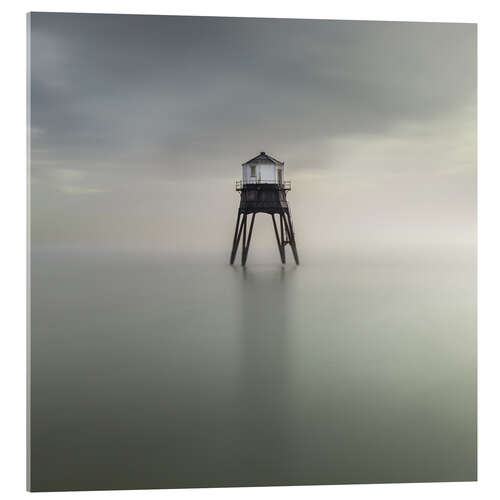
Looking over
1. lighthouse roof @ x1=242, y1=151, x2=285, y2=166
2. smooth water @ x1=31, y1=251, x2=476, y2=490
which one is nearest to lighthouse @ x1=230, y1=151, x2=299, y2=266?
lighthouse roof @ x1=242, y1=151, x2=285, y2=166

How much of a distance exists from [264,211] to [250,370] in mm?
1649

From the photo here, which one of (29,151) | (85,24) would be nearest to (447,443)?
(29,151)

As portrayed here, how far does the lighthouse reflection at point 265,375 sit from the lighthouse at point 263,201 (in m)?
0.30

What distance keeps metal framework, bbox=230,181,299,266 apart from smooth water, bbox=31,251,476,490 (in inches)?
9.6

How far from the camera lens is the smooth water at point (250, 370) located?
17.0 ft

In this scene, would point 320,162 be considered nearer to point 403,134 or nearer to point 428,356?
point 403,134

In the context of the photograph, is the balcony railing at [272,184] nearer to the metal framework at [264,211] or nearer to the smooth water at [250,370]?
the metal framework at [264,211]

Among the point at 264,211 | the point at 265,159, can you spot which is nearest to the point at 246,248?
the point at 264,211

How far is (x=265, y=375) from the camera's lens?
571 centimetres

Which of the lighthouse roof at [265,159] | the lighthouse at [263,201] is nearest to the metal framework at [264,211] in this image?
the lighthouse at [263,201]

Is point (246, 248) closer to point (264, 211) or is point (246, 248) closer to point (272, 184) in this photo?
point (264, 211)

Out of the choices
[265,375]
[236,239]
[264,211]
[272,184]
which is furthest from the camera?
[236,239]

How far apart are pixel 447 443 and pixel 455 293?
1.42 meters

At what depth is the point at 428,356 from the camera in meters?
5.81
